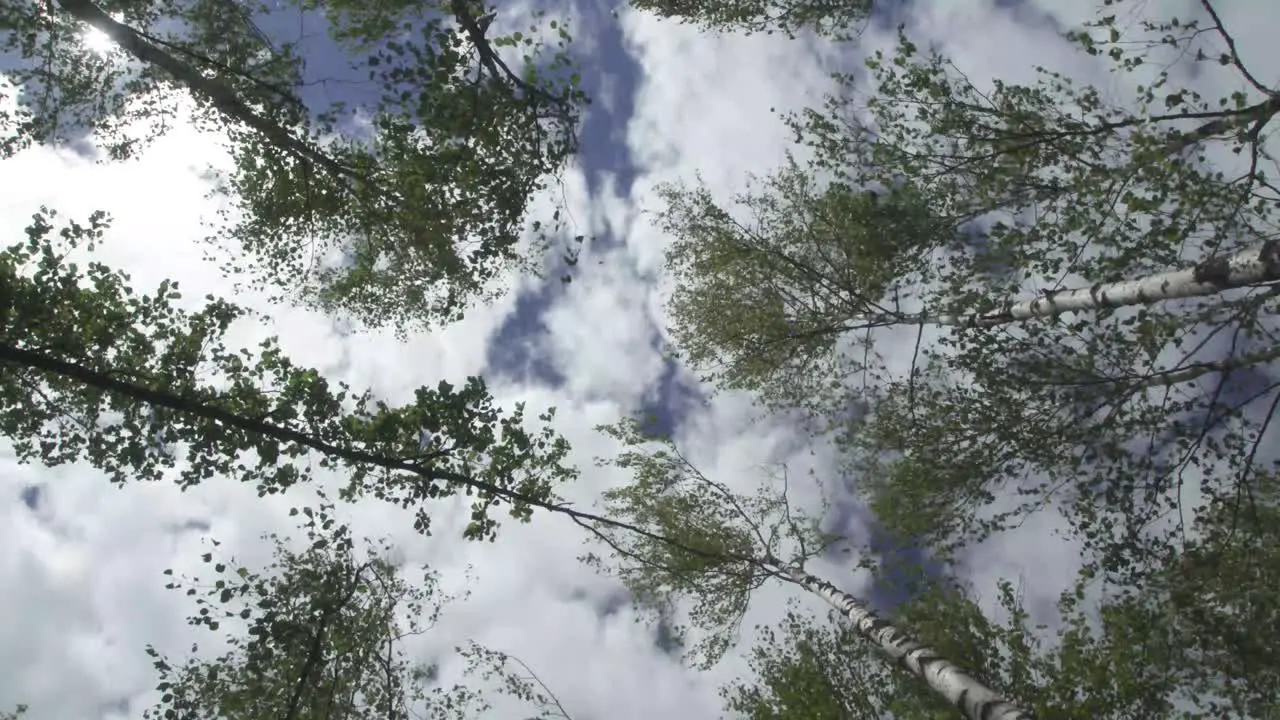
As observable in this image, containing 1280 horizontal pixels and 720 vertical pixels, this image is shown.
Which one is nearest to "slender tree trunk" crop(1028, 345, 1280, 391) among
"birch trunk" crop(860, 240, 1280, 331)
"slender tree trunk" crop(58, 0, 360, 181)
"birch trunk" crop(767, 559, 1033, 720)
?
"birch trunk" crop(860, 240, 1280, 331)

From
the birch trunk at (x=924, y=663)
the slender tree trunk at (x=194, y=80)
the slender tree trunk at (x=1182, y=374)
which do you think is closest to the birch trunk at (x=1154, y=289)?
the slender tree trunk at (x=1182, y=374)

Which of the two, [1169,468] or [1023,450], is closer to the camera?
[1169,468]

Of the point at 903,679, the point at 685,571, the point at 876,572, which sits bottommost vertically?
the point at 903,679

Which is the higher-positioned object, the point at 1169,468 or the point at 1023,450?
the point at 1023,450

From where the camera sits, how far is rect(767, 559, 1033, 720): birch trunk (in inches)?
239

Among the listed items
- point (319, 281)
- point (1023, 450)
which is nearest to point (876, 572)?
point (1023, 450)

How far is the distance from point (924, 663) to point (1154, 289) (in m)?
4.64

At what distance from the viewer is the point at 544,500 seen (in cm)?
715

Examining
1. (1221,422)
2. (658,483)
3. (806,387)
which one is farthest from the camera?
(658,483)

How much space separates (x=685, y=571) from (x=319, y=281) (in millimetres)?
8127

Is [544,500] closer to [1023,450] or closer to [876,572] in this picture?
[876,572]

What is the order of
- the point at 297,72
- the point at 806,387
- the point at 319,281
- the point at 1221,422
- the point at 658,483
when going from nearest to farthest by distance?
the point at 1221,422 < the point at 297,72 < the point at 319,281 < the point at 806,387 < the point at 658,483

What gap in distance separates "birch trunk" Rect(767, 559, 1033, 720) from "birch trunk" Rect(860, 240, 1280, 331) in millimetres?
3970

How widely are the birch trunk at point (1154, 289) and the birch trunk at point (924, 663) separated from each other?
13.0ft
